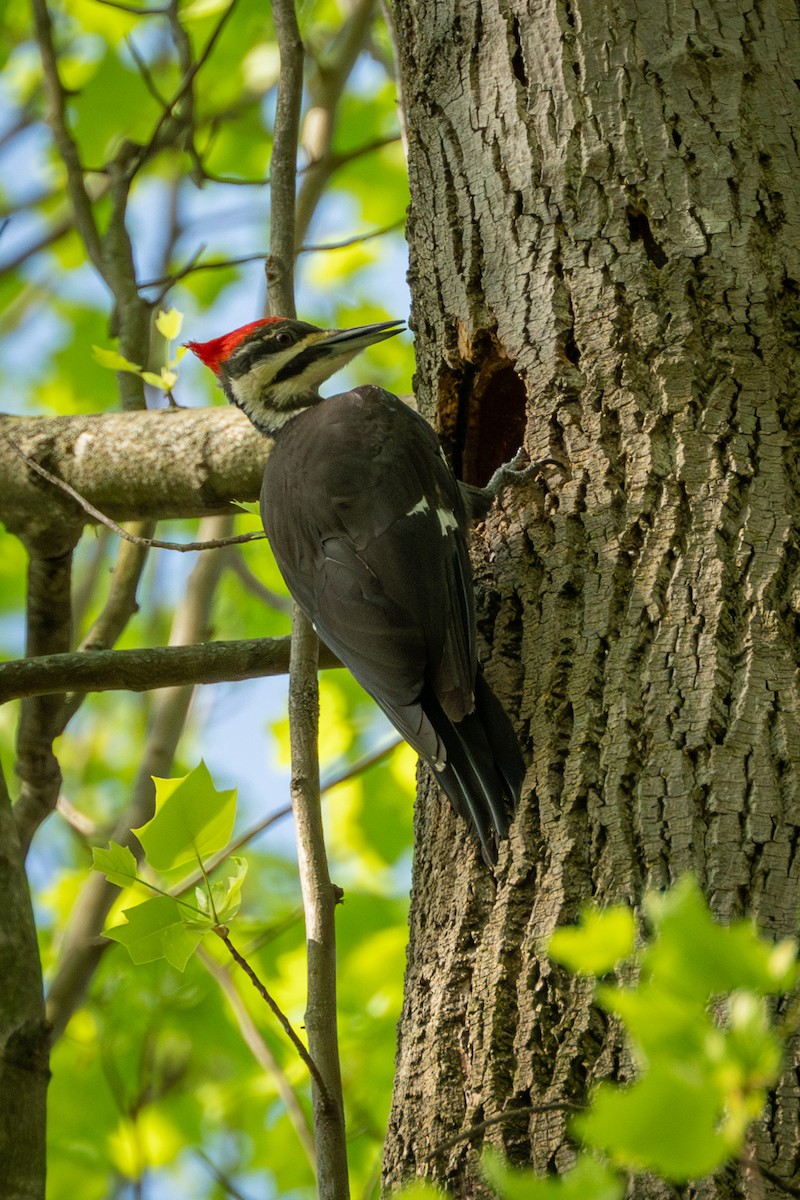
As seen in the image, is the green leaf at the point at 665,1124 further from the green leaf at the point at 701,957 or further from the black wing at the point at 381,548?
the black wing at the point at 381,548

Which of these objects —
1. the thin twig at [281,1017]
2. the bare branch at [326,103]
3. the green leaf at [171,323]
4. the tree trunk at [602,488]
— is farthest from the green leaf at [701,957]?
the bare branch at [326,103]

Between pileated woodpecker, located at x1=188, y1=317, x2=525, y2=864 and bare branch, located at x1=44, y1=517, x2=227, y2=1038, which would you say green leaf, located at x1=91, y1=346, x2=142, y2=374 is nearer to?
pileated woodpecker, located at x1=188, y1=317, x2=525, y2=864

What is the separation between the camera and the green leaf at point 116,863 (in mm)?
1810

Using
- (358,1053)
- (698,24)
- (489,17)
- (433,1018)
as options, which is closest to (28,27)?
(489,17)

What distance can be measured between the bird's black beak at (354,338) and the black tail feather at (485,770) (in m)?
1.22

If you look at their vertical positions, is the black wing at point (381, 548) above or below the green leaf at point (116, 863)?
above

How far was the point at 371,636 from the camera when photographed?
2182mm

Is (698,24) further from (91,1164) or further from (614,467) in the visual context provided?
(91,1164)

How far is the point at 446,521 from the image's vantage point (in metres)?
2.30

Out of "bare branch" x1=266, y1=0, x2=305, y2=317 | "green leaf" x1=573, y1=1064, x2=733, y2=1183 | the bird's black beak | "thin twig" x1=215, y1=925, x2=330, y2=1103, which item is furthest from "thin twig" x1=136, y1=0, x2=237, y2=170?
"green leaf" x1=573, y1=1064, x2=733, y2=1183

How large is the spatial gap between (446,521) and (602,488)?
1.26 feet

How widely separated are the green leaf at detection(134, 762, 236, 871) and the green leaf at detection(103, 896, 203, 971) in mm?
86

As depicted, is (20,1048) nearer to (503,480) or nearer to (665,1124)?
(503,480)

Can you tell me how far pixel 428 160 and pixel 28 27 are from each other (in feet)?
12.5
